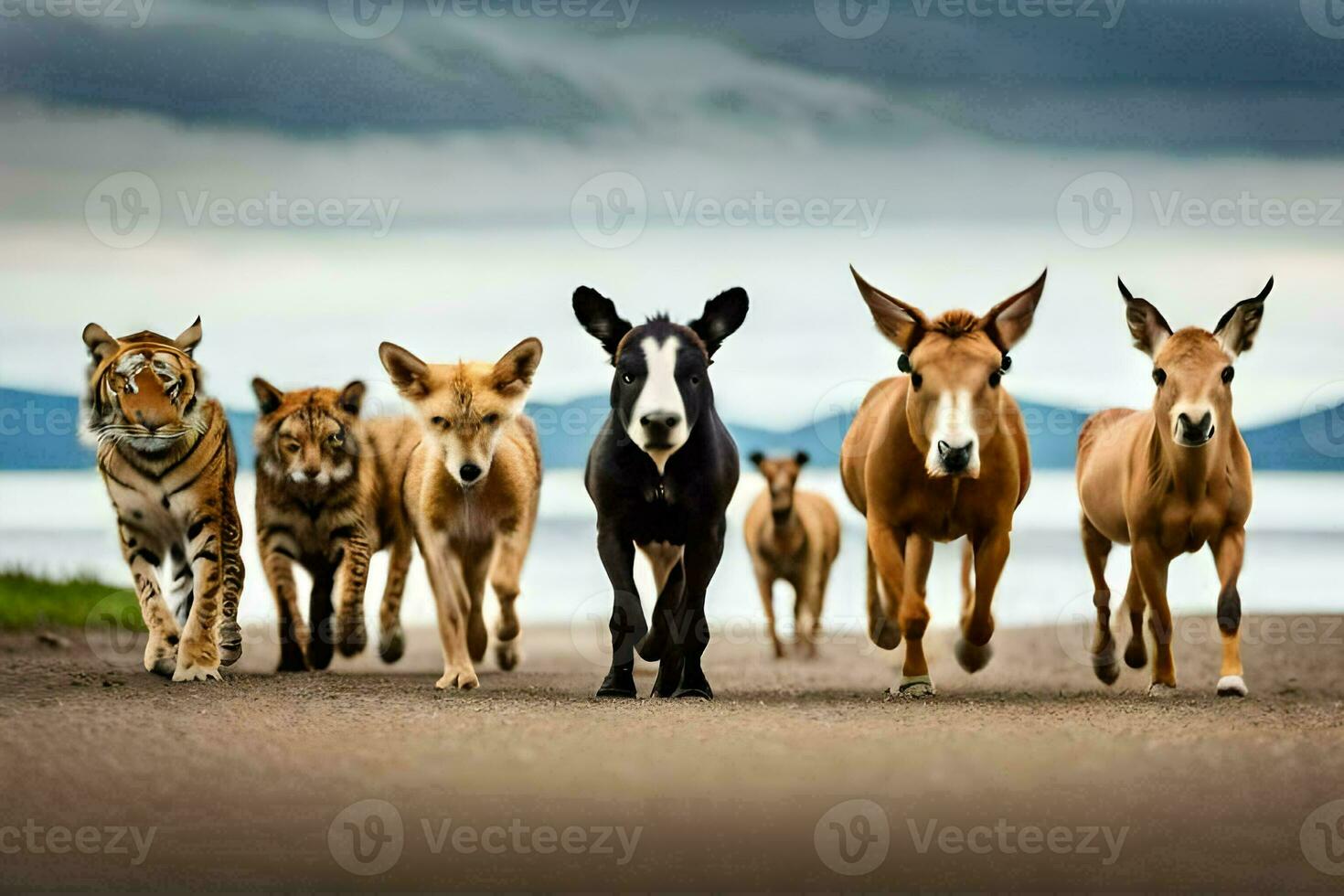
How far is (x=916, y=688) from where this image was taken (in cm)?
1043

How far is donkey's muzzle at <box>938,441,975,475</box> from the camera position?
9.79 meters

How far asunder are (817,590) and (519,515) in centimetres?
554

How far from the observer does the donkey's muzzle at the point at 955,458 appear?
9789mm

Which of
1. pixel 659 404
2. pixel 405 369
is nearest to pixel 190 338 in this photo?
pixel 405 369

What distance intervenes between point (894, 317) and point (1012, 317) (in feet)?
2.39

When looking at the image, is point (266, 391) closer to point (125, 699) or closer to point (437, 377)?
point (437, 377)

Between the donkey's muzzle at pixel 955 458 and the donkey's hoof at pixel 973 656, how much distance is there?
166 cm

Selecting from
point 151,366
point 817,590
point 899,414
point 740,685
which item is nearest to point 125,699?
point 151,366

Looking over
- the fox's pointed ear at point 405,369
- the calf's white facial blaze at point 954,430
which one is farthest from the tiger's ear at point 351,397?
the calf's white facial blaze at point 954,430

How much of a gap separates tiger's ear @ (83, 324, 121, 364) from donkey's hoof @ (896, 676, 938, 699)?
561cm

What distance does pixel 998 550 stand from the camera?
10508mm

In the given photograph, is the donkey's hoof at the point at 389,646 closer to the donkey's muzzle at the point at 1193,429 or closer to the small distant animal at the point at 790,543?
the small distant animal at the point at 790,543

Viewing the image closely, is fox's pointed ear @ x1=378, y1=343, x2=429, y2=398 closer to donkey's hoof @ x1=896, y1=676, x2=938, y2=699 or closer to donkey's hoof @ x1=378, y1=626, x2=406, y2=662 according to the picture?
donkey's hoof @ x1=378, y1=626, x2=406, y2=662

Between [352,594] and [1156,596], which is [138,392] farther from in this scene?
[1156,596]
